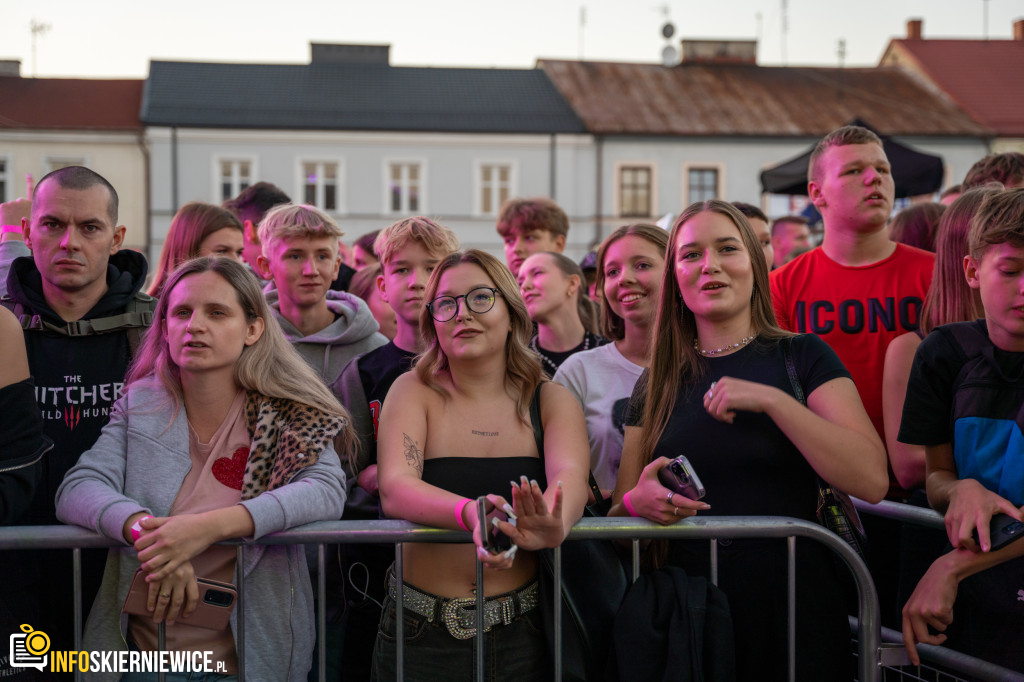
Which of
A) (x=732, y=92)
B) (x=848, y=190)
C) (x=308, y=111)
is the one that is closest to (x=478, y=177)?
(x=308, y=111)

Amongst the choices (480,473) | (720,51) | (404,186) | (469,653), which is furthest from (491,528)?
(720,51)

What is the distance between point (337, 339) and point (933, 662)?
8.17 feet

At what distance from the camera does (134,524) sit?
8.15 ft

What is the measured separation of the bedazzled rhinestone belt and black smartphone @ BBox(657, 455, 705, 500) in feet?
1.72

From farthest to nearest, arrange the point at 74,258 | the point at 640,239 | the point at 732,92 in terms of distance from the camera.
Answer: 1. the point at 732,92
2. the point at 640,239
3. the point at 74,258

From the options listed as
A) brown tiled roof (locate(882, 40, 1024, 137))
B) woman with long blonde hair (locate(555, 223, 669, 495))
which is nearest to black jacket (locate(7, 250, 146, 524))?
woman with long blonde hair (locate(555, 223, 669, 495))

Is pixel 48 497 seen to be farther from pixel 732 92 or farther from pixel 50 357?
pixel 732 92

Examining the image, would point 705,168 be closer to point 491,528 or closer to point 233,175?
point 233,175

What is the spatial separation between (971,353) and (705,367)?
0.77 metres

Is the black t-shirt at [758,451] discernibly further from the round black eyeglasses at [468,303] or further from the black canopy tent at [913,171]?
the black canopy tent at [913,171]

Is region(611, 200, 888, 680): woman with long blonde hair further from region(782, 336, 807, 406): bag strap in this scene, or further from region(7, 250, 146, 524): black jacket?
region(7, 250, 146, 524): black jacket

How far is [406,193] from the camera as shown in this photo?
1148 inches

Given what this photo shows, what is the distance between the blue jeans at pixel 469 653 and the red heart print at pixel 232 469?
0.66 meters

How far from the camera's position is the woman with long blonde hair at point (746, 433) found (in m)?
2.49
